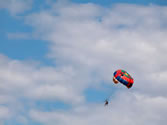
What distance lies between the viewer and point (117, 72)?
200 meters

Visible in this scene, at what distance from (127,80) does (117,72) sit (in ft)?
12.6

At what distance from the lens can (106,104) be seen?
19850cm

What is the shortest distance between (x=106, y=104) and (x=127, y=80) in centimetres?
889

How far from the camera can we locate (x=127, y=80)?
198250 millimetres

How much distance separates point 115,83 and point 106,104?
21.3 feet

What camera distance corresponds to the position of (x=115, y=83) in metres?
200

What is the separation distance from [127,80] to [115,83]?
3756mm
